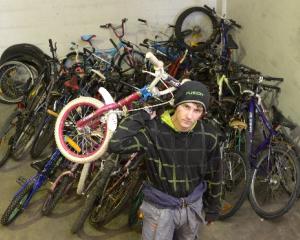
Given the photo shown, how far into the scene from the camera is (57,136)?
9.96ft

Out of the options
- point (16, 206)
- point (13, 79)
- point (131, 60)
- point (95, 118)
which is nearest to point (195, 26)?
point (131, 60)

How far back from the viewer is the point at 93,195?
3.02 m

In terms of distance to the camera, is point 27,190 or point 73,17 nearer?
point 27,190

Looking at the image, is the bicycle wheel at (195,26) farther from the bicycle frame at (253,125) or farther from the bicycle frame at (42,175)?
the bicycle frame at (42,175)

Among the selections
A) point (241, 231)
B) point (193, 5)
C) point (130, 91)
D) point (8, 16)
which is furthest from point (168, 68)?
point (8, 16)

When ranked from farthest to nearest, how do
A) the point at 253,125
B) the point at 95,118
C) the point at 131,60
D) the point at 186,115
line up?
the point at 131,60 → the point at 253,125 → the point at 95,118 → the point at 186,115

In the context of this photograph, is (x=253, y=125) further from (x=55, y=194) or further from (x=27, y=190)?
(x=27, y=190)

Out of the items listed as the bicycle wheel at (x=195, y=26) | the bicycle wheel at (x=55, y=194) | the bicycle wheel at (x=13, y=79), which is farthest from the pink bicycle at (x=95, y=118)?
the bicycle wheel at (x=195, y=26)

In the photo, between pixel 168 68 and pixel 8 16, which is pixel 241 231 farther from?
pixel 8 16

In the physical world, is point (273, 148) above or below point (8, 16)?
below

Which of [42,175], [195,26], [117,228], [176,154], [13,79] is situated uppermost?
[176,154]

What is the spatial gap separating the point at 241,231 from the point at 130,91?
65.9 inches

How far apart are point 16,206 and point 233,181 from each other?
194 cm

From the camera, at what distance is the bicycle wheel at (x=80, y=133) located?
2912 millimetres
